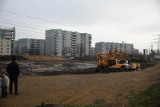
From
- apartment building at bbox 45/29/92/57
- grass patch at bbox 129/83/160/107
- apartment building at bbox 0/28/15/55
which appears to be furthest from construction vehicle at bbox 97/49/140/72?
apartment building at bbox 45/29/92/57

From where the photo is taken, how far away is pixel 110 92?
44.2 feet

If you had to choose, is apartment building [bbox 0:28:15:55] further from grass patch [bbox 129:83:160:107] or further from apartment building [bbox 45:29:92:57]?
grass patch [bbox 129:83:160:107]

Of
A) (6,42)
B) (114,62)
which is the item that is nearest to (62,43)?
(6,42)

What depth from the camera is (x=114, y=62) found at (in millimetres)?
34125

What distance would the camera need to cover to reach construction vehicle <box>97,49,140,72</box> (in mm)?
33875

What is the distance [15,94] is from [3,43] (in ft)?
282

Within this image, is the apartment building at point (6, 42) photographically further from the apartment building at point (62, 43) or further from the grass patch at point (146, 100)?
the grass patch at point (146, 100)

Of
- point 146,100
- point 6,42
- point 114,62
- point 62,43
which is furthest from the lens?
point 62,43

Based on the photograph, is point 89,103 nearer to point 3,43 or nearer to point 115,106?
point 115,106

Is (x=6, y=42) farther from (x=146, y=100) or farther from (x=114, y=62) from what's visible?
(x=146, y=100)

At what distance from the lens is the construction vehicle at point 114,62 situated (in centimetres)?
3388

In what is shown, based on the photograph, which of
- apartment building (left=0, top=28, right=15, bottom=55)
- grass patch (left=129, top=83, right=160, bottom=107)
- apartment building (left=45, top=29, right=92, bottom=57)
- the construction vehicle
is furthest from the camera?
apartment building (left=45, top=29, right=92, bottom=57)

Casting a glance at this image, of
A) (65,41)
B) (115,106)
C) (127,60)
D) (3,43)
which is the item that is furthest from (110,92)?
(65,41)

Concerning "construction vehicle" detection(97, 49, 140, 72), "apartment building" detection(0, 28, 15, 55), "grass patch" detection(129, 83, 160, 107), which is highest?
"apartment building" detection(0, 28, 15, 55)
